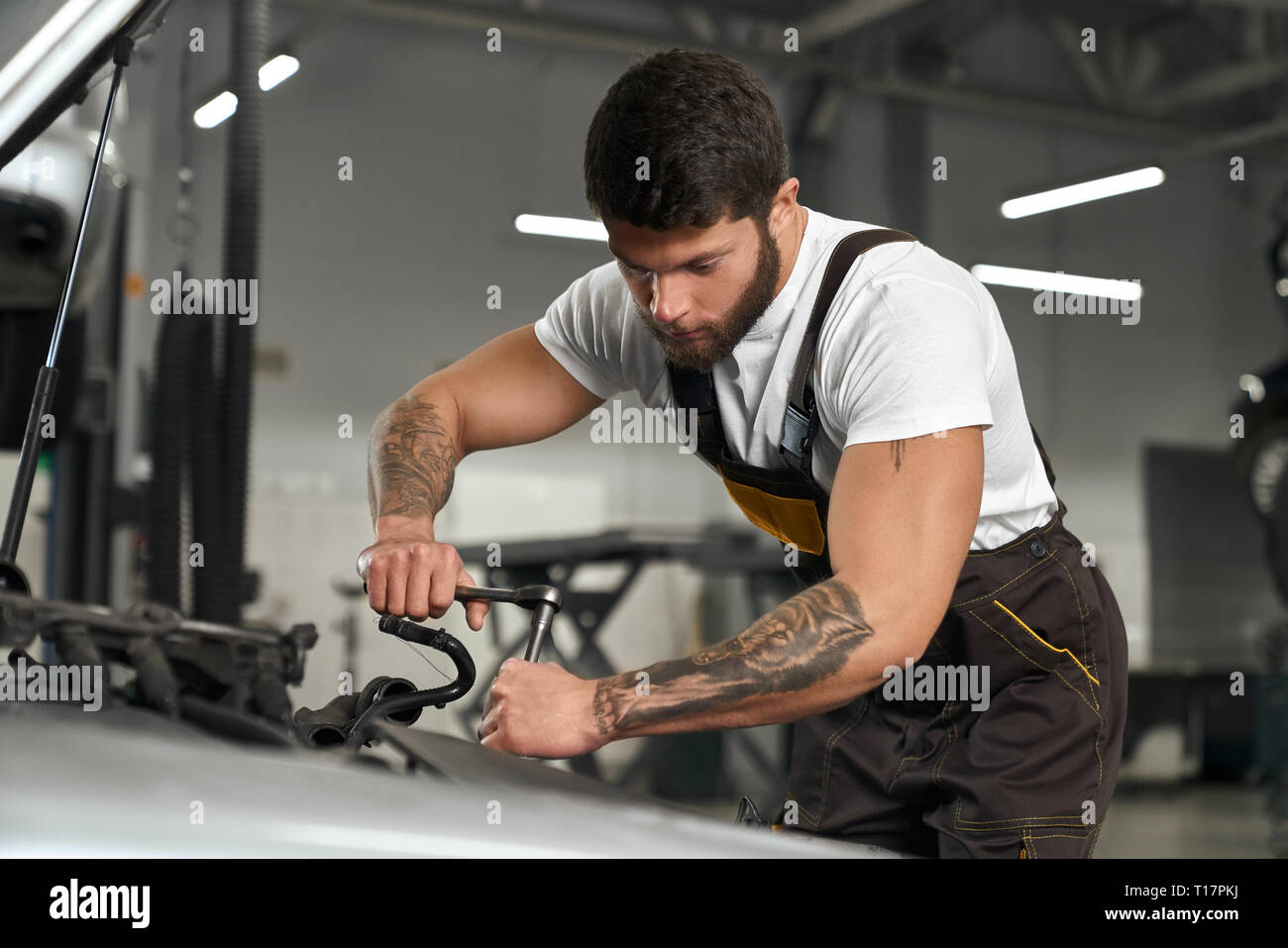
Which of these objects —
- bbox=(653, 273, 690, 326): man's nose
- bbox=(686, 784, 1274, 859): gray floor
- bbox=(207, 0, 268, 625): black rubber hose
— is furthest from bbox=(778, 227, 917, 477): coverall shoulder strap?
bbox=(686, 784, 1274, 859): gray floor

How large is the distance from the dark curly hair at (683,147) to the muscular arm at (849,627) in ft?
0.96

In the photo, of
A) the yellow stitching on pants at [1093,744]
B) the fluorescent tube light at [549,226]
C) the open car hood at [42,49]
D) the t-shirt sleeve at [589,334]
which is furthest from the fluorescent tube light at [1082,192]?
the open car hood at [42,49]

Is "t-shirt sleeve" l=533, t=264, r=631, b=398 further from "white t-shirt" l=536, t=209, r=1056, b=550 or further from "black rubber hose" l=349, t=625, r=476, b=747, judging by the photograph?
"black rubber hose" l=349, t=625, r=476, b=747

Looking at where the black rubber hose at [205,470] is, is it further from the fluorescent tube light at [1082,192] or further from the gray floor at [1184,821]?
the fluorescent tube light at [1082,192]

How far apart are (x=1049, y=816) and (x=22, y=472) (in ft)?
3.48

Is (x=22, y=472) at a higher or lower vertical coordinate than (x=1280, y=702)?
higher

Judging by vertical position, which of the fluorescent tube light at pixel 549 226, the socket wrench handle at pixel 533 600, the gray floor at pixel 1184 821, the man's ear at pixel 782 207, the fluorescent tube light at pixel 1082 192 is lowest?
the gray floor at pixel 1184 821

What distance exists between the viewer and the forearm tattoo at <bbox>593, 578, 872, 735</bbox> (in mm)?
1019

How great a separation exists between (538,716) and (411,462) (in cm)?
50

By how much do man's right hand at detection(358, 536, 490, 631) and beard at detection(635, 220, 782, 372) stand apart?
1.06ft

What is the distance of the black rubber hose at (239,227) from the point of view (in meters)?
2.27

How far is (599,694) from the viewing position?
103 centimetres
